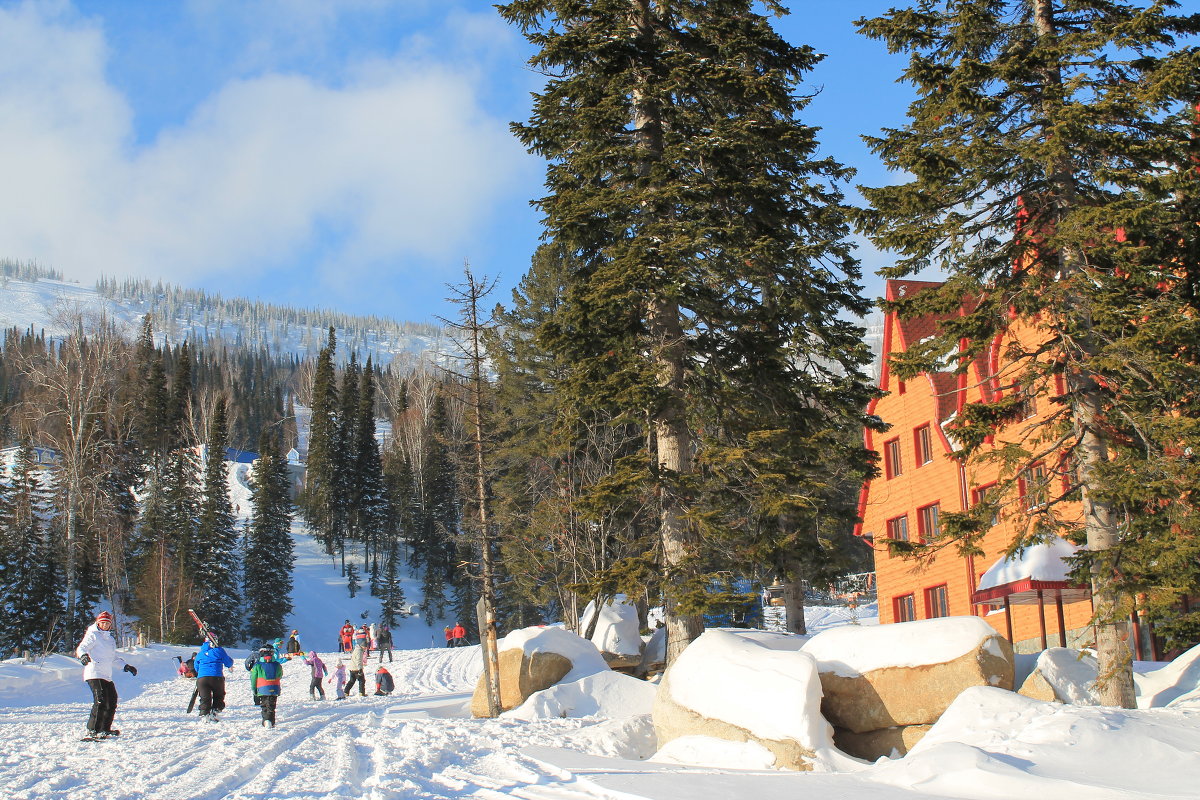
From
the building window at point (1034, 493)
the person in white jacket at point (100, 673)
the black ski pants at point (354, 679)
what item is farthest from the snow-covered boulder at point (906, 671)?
the black ski pants at point (354, 679)

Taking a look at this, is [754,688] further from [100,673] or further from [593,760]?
[100,673]

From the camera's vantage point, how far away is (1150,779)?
25.2 feet

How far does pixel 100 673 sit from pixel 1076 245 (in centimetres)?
1396

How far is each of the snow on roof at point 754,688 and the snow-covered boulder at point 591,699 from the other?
2.97 meters

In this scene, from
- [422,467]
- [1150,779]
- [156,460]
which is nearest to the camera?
[1150,779]

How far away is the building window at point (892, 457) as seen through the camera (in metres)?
33.5

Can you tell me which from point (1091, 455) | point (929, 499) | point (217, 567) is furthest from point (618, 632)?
point (217, 567)

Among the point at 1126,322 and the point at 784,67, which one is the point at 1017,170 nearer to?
the point at 1126,322

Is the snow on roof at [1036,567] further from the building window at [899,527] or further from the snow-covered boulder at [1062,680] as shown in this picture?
the building window at [899,527]

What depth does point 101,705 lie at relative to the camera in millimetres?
12250

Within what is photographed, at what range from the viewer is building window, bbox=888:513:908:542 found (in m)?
32.9

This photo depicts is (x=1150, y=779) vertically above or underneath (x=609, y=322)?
underneath

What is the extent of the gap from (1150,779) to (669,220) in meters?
10.8

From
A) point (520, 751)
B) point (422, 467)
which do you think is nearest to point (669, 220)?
point (520, 751)
